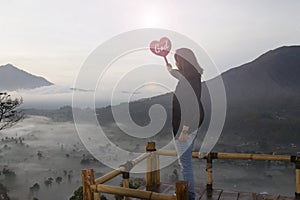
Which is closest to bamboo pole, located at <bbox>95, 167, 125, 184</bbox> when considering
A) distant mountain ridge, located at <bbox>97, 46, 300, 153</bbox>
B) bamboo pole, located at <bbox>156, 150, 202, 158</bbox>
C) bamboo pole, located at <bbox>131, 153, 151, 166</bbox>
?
bamboo pole, located at <bbox>131, 153, 151, 166</bbox>

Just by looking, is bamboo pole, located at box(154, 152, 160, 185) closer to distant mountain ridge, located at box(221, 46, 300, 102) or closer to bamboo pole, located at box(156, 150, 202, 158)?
bamboo pole, located at box(156, 150, 202, 158)

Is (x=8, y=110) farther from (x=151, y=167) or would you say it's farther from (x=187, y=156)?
(x=187, y=156)

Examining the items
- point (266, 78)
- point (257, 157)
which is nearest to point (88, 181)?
point (257, 157)

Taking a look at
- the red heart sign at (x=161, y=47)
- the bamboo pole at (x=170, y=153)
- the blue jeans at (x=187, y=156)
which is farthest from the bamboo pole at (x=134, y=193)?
the bamboo pole at (x=170, y=153)

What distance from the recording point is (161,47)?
3.35m

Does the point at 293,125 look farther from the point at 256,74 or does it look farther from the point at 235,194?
the point at 235,194

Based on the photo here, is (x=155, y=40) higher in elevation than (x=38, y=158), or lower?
higher

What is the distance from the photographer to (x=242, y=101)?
1690 inches

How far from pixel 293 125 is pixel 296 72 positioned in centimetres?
2751

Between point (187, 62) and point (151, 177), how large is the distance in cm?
236

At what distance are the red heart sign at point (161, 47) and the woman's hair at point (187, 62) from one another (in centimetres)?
30

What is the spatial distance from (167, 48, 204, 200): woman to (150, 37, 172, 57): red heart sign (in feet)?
0.94

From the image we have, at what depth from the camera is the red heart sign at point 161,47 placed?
3.34 m

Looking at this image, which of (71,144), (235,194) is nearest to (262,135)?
(71,144)
